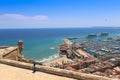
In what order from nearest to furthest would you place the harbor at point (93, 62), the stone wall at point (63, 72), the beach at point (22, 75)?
the stone wall at point (63, 72) → the beach at point (22, 75) → the harbor at point (93, 62)

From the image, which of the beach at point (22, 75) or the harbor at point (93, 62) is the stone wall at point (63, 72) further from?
the harbor at point (93, 62)

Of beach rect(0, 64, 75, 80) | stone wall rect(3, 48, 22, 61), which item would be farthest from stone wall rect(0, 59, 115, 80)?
stone wall rect(3, 48, 22, 61)

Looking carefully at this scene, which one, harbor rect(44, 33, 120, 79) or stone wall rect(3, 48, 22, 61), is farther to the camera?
harbor rect(44, 33, 120, 79)

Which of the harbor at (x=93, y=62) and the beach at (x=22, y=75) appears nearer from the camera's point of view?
the beach at (x=22, y=75)

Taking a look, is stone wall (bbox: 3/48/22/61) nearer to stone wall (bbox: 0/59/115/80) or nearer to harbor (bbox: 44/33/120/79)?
stone wall (bbox: 0/59/115/80)

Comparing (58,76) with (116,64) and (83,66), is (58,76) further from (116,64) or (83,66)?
(116,64)

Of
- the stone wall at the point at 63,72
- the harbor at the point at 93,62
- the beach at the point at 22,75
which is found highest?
the stone wall at the point at 63,72

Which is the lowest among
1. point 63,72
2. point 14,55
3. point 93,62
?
point 93,62

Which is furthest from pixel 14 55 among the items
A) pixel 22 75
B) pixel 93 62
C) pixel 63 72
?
pixel 93 62

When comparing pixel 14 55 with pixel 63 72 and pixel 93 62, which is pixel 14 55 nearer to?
pixel 63 72

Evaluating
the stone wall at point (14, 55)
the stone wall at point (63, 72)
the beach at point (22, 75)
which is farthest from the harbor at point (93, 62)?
the beach at point (22, 75)

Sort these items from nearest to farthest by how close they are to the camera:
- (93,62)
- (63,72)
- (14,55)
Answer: (63,72) → (14,55) → (93,62)
